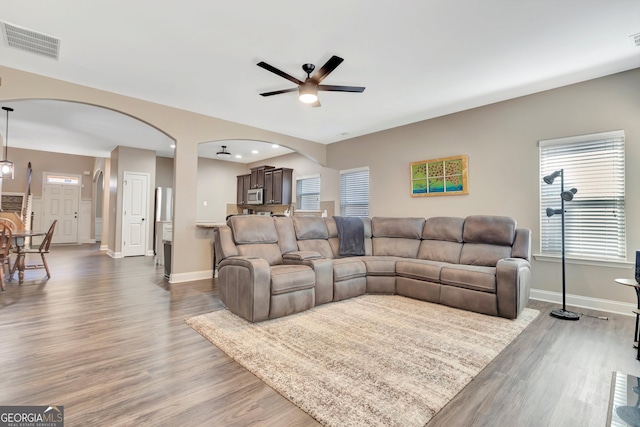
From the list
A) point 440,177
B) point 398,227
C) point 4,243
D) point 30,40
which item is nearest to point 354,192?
point 398,227

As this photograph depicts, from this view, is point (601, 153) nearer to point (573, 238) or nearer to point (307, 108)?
point (573, 238)

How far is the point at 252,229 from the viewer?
3684 millimetres

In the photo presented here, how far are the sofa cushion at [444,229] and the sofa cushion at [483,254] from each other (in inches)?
7.8

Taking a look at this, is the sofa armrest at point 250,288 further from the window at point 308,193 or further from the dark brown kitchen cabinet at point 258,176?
the dark brown kitchen cabinet at point 258,176

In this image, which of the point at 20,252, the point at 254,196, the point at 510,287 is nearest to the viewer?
the point at 510,287

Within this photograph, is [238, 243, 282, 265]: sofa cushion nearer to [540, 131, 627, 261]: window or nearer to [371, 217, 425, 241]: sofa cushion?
[371, 217, 425, 241]: sofa cushion

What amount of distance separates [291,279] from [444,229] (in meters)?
2.44

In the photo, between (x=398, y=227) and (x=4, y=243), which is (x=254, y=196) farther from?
(x=4, y=243)

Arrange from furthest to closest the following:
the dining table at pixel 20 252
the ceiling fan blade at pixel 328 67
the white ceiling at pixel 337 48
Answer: the dining table at pixel 20 252 → the ceiling fan blade at pixel 328 67 → the white ceiling at pixel 337 48

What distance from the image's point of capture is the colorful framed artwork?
14.9 ft

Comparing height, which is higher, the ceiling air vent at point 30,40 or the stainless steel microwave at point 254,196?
the ceiling air vent at point 30,40

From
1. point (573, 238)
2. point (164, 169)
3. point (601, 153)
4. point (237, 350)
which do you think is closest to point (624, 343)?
point (573, 238)

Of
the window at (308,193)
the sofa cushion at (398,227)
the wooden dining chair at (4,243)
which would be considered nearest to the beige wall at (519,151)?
the sofa cushion at (398,227)

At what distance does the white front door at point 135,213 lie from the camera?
733cm
